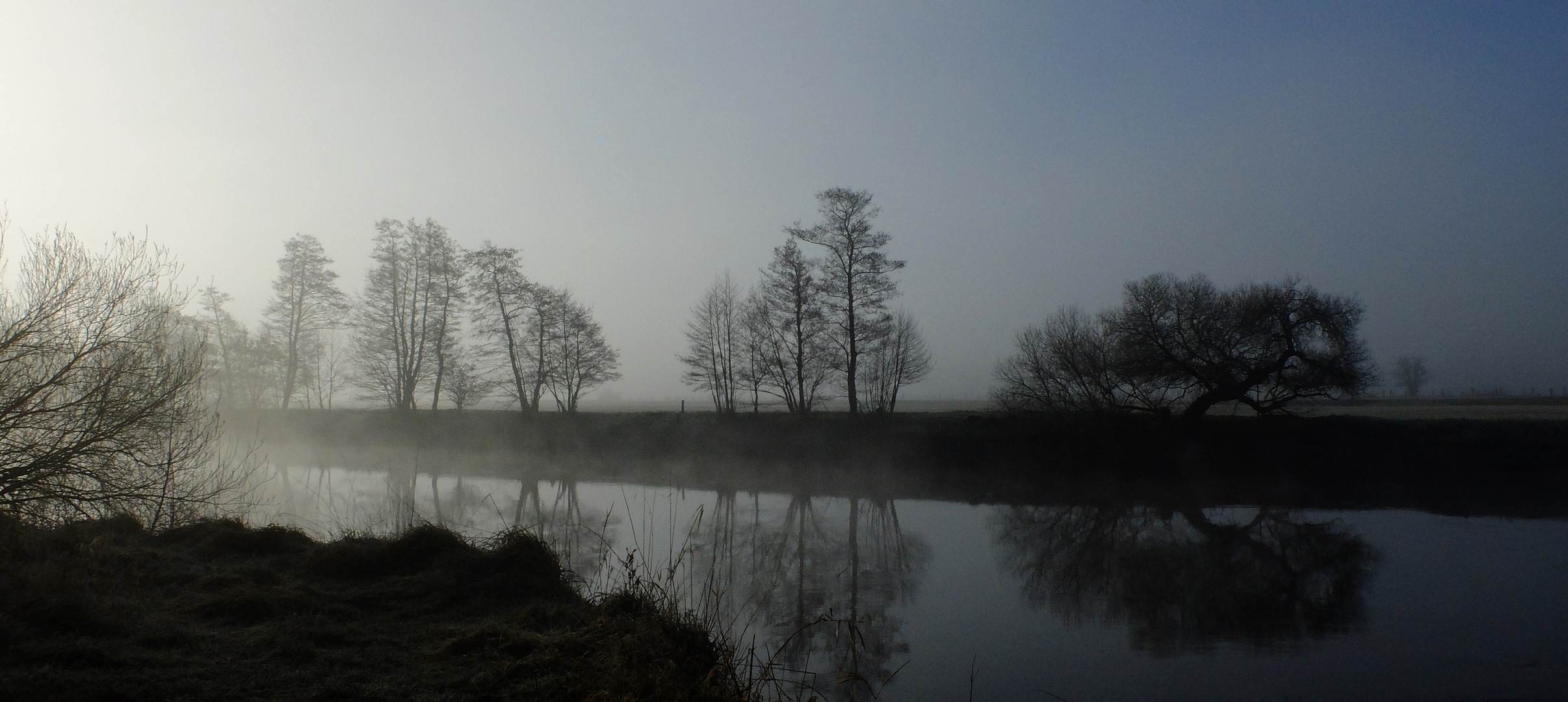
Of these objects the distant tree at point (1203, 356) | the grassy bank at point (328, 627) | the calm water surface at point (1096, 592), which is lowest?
the calm water surface at point (1096, 592)

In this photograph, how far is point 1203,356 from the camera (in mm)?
22781

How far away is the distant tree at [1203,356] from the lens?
2228cm

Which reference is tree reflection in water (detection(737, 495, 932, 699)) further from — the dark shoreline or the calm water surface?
the dark shoreline

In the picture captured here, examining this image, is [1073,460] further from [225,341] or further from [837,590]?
[225,341]

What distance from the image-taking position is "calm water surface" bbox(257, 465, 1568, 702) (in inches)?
243

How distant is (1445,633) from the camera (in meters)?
7.30

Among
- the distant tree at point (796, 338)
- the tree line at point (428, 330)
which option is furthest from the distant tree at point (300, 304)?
the distant tree at point (796, 338)

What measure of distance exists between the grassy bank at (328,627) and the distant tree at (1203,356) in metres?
19.8

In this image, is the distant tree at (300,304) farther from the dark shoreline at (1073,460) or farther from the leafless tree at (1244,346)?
the leafless tree at (1244,346)

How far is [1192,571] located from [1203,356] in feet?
48.6

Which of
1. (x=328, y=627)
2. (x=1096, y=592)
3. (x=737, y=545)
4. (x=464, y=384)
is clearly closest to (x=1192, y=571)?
(x=1096, y=592)

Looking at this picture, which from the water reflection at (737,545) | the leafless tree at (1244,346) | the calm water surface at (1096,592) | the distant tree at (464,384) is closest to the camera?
the calm water surface at (1096,592)

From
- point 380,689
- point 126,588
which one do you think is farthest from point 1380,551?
point 126,588

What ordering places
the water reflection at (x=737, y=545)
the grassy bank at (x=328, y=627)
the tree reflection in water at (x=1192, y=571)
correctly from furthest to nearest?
the tree reflection in water at (x=1192, y=571)
the water reflection at (x=737, y=545)
the grassy bank at (x=328, y=627)
